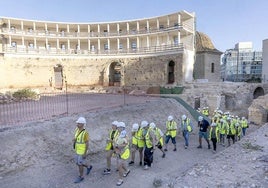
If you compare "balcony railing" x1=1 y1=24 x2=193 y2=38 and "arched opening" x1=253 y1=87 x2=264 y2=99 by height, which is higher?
"balcony railing" x1=1 y1=24 x2=193 y2=38

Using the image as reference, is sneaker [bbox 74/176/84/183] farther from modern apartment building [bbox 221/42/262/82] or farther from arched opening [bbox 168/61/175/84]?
modern apartment building [bbox 221/42/262/82]

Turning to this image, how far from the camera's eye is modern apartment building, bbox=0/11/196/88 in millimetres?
31969

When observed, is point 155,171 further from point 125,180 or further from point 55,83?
point 55,83

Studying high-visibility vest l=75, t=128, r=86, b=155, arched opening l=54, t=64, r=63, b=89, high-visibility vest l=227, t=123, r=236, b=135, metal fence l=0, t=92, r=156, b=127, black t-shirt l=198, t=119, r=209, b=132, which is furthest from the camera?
arched opening l=54, t=64, r=63, b=89

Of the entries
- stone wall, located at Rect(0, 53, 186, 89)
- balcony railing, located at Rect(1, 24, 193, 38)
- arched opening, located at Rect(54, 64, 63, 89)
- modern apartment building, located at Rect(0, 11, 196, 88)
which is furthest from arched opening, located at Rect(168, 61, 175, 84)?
arched opening, located at Rect(54, 64, 63, 89)

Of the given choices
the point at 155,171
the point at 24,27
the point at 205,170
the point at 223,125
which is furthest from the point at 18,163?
the point at 24,27

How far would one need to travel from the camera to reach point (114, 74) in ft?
125

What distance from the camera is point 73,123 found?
37.7ft

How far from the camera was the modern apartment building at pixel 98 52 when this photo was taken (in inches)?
1259

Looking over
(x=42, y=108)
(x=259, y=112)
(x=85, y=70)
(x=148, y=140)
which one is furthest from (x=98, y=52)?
A: (x=148, y=140)

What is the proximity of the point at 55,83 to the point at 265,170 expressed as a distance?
33.6m

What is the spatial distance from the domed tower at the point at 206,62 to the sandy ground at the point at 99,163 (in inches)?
938

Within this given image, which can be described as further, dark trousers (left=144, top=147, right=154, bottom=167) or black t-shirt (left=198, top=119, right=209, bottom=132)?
black t-shirt (left=198, top=119, right=209, bottom=132)

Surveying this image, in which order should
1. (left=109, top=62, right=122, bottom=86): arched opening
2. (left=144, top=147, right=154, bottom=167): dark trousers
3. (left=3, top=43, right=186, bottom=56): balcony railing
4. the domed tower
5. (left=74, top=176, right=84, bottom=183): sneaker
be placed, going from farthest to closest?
(left=109, top=62, right=122, bottom=86): arched opening < the domed tower < (left=3, top=43, right=186, bottom=56): balcony railing < (left=144, top=147, right=154, bottom=167): dark trousers < (left=74, top=176, right=84, bottom=183): sneaker
